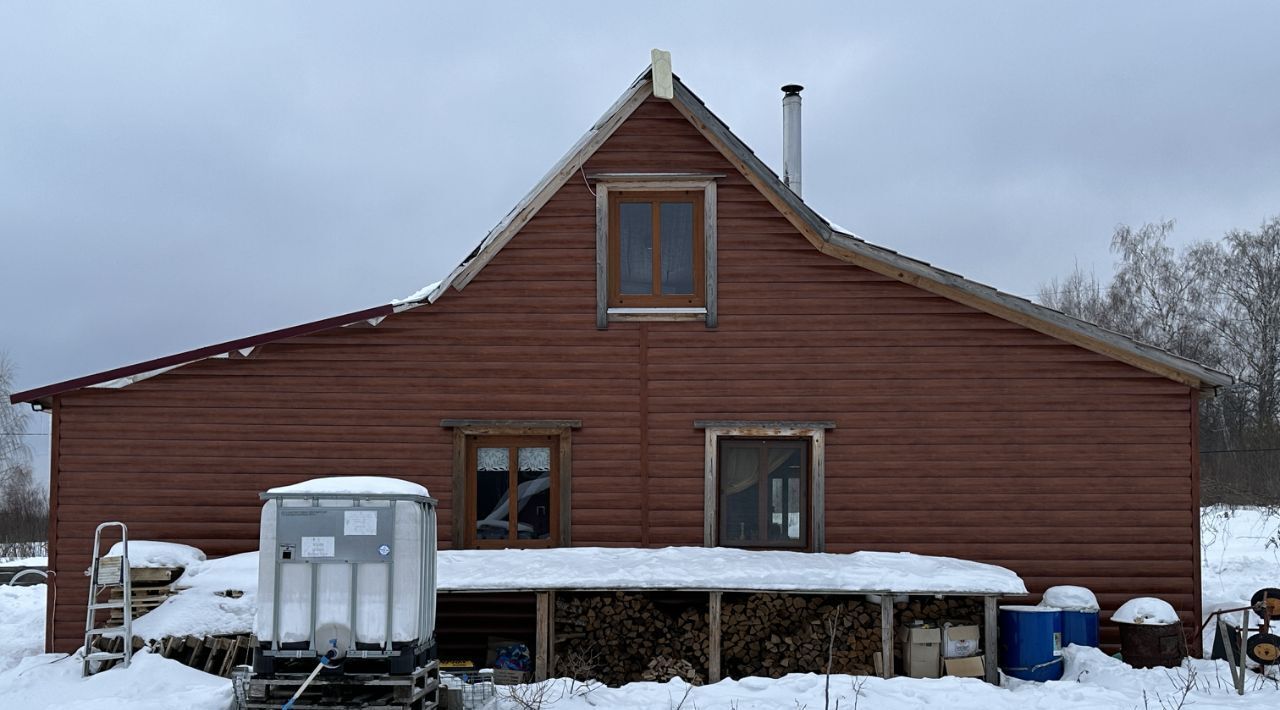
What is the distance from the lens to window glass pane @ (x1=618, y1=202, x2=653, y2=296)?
42.1ft

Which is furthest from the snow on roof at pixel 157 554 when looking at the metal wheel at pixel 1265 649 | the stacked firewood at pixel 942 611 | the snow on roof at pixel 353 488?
the metal wheel at pixel 1265 649

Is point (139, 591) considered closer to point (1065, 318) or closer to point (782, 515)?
point (782, 515)

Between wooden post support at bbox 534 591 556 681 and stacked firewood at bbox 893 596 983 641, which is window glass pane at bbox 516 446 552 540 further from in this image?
stacked firewood at bbox 893 596 983 641

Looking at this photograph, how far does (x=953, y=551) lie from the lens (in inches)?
490

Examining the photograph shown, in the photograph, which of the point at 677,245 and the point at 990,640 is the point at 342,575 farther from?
the point at 990,640

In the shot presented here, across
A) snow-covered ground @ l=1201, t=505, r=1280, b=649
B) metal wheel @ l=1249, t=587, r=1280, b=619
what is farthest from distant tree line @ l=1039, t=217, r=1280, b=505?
metal wheel @ l=1249, t=587, r=1280, b=619

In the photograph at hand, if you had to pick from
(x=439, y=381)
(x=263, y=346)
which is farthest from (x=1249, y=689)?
(x=263, y=346)

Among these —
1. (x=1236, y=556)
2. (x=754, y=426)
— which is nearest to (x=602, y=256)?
(x=754, y=426)

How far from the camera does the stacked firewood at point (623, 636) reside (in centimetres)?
1127

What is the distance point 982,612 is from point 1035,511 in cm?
164

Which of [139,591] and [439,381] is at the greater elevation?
[439,381]

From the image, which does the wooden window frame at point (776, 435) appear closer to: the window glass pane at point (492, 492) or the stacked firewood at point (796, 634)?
the stacked firewood at point (796, 634)

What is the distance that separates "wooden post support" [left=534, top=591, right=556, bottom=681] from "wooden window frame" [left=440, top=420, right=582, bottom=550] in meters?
1.38

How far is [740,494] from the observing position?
1266 centimetres
